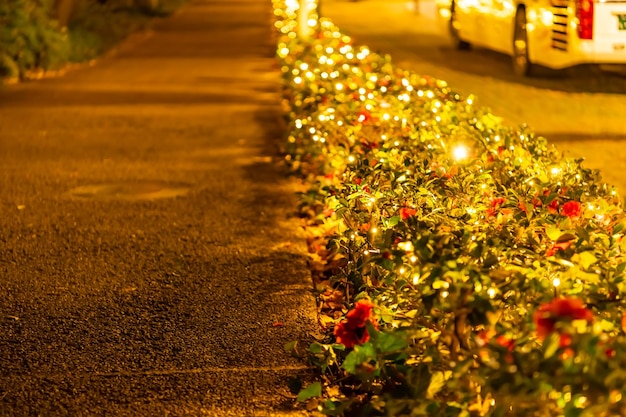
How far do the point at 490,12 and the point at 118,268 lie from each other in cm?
1397

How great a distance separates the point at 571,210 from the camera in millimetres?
5059

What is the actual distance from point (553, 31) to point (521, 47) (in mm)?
1557

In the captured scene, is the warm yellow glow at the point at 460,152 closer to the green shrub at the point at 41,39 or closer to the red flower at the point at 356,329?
the red flower at the point at 356,329

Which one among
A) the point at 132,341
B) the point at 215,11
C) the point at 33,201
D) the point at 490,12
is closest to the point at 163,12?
the point at 215,11

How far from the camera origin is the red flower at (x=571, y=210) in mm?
5031

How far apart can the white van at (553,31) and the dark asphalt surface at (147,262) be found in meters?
4.56

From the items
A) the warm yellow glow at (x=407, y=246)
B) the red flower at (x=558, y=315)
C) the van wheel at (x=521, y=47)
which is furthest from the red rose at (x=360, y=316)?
the van wheel at (x=521, y=47)

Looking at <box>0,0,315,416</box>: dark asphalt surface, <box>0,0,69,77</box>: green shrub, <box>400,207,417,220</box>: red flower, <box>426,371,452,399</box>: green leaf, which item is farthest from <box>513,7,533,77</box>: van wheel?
<box>426,371,452,399</box>: green leaf

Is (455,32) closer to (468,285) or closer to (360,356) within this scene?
(360,356)

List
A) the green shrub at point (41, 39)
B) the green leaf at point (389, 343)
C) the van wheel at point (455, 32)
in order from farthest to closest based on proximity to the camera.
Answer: the van wheel at point (455, 32)
the green shrub at point (41, 39)
the green leaf at point (389, 343)

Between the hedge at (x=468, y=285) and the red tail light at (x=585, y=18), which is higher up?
the hedge at (x=468, y=285)

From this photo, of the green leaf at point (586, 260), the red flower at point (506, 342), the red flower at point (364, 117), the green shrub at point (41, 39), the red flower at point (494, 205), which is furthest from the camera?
the green shrub at point (41, 39)

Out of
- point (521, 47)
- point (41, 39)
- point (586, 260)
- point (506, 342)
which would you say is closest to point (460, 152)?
point (586, 260)

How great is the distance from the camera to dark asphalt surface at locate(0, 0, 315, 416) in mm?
4879
